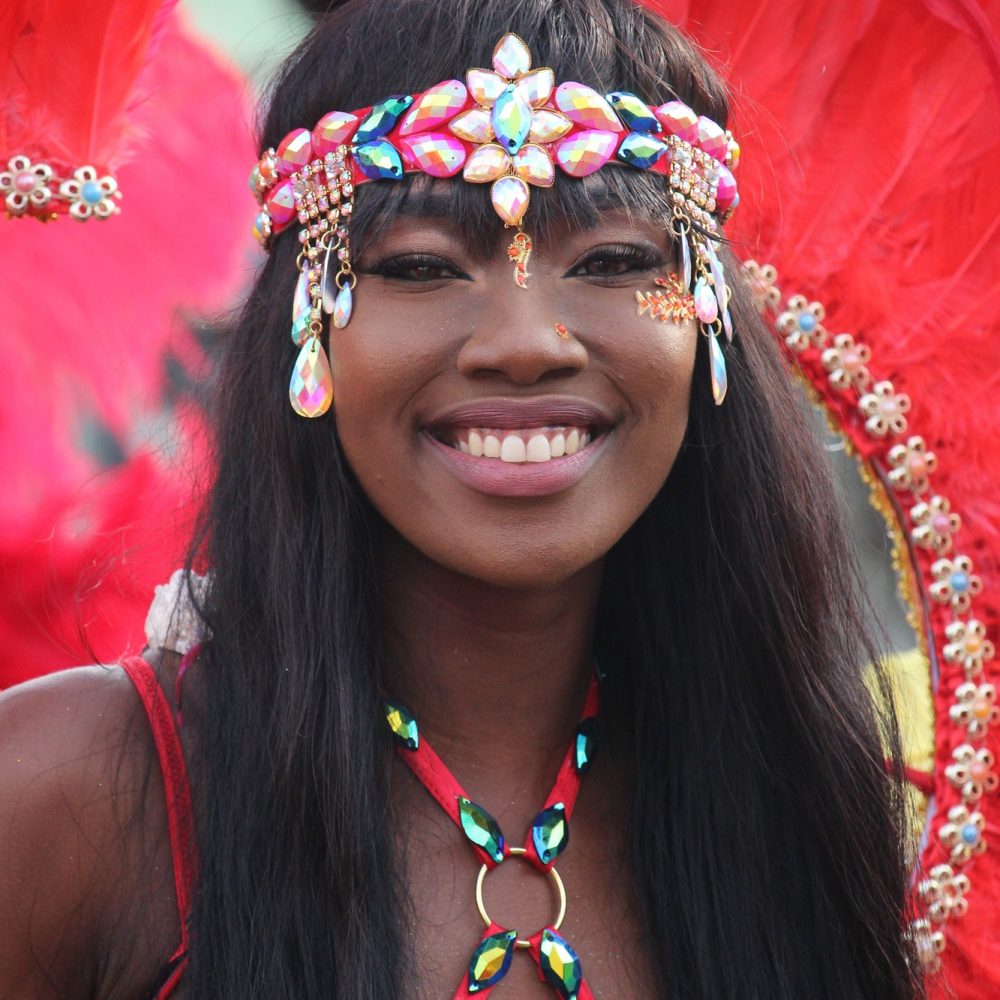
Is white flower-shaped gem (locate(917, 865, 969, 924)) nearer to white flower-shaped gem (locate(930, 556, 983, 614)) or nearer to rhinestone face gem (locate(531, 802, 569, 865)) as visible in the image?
white flower-shaped gem (locate(930, 556, 983, 614))

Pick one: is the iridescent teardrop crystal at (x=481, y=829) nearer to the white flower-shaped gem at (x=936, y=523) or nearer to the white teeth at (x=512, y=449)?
the white teeth at (x=512, y=449)

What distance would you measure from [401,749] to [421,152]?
81cm

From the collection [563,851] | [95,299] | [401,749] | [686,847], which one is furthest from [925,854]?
[95,299]

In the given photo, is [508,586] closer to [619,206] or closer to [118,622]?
[619,206]

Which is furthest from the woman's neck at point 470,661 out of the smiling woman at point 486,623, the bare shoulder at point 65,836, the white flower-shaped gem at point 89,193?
the white flower-shaped gem at point 89,193

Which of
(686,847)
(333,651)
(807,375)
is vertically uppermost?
(807,375)

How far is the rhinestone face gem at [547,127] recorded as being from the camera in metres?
2.07

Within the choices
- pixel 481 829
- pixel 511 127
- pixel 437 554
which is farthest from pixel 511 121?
pixel 481 829

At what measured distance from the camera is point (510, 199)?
2.03 metres

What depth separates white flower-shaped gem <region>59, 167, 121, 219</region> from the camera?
284 cm

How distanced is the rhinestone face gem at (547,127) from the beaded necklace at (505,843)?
2.59 feet

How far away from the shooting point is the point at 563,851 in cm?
227

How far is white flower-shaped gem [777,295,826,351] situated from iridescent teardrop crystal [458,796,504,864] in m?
1.09

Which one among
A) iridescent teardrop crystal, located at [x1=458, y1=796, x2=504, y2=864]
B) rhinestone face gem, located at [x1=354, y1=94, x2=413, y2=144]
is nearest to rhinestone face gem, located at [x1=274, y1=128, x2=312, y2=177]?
rhinestone face gem, located at [x1=354, y1=94, x2=413, y2=144]
